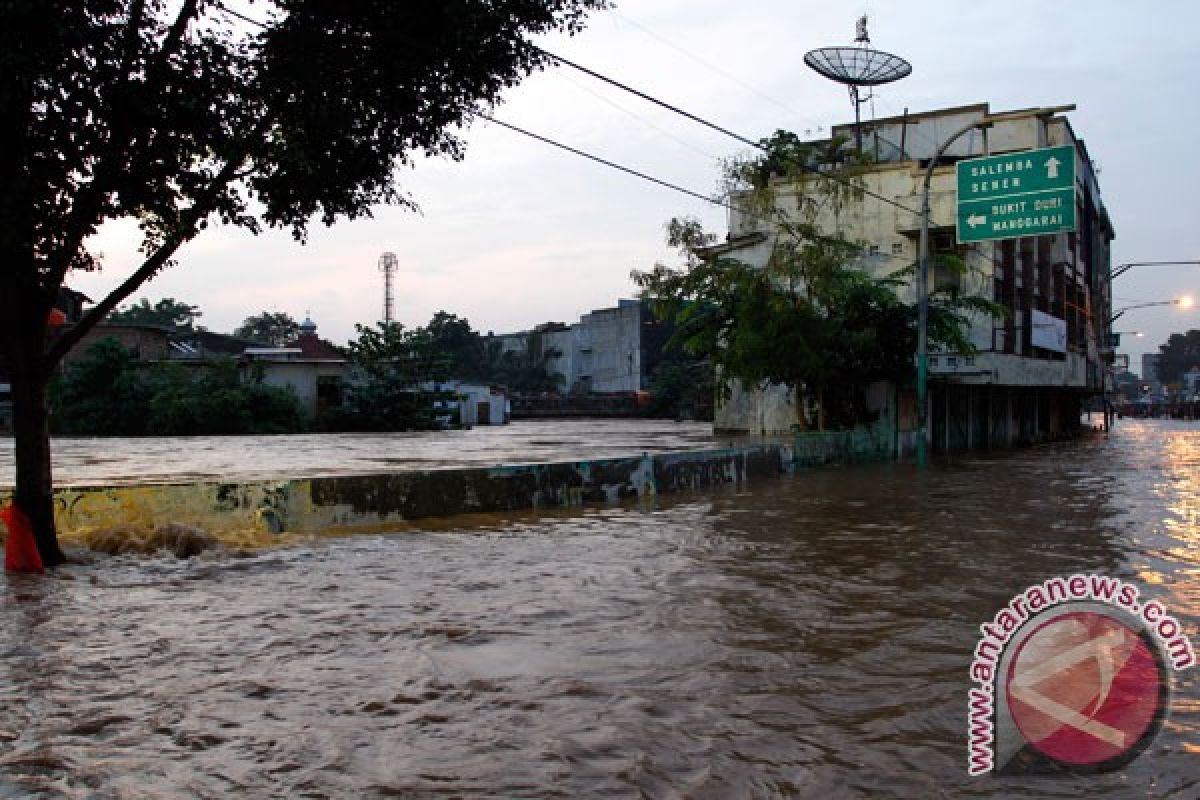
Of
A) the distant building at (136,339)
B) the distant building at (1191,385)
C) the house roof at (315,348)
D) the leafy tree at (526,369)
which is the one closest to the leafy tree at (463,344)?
the leafy tree at (526,369)

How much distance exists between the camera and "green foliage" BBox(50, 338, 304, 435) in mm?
34531

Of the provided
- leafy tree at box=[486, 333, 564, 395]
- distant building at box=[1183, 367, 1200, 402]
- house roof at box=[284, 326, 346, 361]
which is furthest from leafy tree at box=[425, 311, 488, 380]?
distant building at box=[1183, 367, 1200, 402]

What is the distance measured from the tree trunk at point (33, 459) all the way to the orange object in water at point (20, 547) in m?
0.07

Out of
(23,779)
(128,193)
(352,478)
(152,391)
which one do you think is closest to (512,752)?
(23,779)

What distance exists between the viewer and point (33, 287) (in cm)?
815

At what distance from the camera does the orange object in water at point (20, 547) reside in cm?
800

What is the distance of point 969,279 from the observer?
28.7 m

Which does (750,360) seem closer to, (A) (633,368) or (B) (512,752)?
(B) (512,752)

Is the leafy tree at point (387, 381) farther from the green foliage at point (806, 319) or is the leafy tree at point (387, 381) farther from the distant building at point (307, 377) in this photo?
the green foliage at point (806, 319)

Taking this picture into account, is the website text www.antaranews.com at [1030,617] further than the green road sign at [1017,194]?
No

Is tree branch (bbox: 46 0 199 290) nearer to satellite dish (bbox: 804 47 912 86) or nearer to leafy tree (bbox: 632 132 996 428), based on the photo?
leafy tree (bbox: 632 132 996 428)

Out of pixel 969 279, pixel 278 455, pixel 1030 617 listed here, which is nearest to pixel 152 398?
pixel 278 455

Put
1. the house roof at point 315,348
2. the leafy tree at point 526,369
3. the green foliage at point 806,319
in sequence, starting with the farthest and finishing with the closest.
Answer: the leafy tree at point 526,369 → the house roof at point 315,348 → the green foliage at point 806,319

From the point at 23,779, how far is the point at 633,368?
2511 inches
